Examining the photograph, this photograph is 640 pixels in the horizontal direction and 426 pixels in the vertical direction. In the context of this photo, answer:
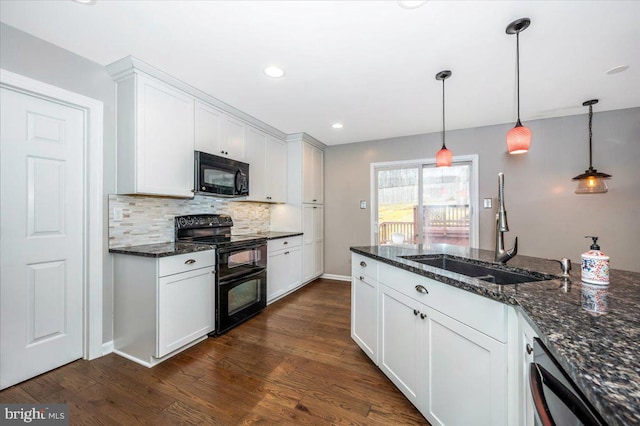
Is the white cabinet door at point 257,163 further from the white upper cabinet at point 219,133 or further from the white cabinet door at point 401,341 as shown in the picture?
the white cabinet door at point 401,341

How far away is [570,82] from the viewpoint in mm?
2516

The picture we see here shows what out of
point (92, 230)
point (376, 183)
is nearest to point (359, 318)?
point (92, 230)

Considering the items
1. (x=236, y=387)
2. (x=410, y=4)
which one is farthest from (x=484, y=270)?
Result: (x=236, y=387)

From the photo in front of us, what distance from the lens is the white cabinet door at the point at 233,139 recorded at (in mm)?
3004

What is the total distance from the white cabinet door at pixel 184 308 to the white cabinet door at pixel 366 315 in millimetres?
1340

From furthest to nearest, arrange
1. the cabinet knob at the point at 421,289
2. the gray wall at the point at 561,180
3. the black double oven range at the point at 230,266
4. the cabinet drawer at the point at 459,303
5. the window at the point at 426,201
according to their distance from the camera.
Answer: the window at the point at 426,201 → the gray wall at the point at 561,180 → the black double oven range at the point at 230,266 → the cabinet knob at the point at 421,289 → the cabinet drawer at the point at 459,303

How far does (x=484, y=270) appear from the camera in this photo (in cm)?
171

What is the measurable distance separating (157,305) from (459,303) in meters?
2.05

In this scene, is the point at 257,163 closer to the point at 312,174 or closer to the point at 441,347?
the point at 312,174

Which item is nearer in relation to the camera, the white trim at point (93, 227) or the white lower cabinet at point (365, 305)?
the white lower cabinet at point (365, 305)

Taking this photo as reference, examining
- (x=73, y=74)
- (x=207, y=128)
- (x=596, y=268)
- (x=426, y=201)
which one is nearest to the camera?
(x=596, y=268)

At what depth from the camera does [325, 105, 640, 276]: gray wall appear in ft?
10.3

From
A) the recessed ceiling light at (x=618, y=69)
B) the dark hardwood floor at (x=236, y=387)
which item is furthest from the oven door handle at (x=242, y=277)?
the recessed ceiling light at (x=618, y=69)

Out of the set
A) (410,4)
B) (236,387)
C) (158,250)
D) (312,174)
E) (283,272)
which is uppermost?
(410,4)
